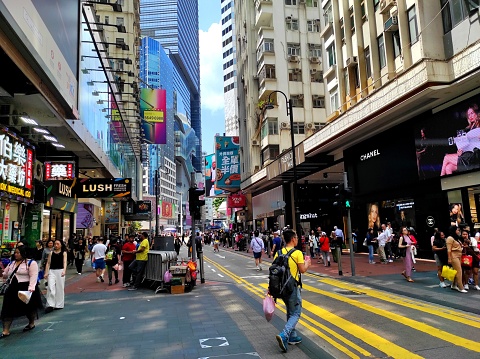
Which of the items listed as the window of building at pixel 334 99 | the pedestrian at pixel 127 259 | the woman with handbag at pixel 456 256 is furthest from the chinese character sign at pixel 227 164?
the woman with handbag at pixel 456 256

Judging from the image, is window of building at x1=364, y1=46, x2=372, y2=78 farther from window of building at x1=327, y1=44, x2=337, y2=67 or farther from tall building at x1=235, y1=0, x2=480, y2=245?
window of building at x1=327, y1=44, x2=337, y2=67

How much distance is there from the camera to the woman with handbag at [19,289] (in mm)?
6703

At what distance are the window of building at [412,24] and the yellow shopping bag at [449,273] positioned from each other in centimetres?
1171

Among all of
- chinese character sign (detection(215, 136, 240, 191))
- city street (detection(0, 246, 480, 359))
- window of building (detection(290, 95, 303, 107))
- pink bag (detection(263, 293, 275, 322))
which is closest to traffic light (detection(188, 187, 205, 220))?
city street (detection(0, 246, 480, 359))

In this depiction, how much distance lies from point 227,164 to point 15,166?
40754mm

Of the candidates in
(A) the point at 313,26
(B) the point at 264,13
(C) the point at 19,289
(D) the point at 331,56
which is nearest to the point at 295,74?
(A) the point at 313,26

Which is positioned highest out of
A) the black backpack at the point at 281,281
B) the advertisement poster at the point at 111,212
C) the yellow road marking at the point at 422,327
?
the advertisement poster at the point at 111,212

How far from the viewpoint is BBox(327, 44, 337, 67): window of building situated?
27.6m

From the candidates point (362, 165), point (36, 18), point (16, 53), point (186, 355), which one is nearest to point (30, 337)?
point (186, 355)

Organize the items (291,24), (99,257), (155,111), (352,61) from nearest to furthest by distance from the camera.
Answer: (99,257)
(352,61)
(155,111)
(291,24)

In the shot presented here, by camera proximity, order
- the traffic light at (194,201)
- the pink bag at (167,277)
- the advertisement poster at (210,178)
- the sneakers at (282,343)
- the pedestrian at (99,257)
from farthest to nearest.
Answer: the advertisement poster at (210,178), the pedestrian at (99,257), the traffic light at (194,201), the pink bag at (167,277), the sneakers at (282,343)

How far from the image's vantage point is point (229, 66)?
108062 millimetres

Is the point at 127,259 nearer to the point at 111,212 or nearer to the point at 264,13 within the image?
the point at 111,212

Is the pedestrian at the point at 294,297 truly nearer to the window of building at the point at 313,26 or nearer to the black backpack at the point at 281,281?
the black backpack at the point at 281,281
